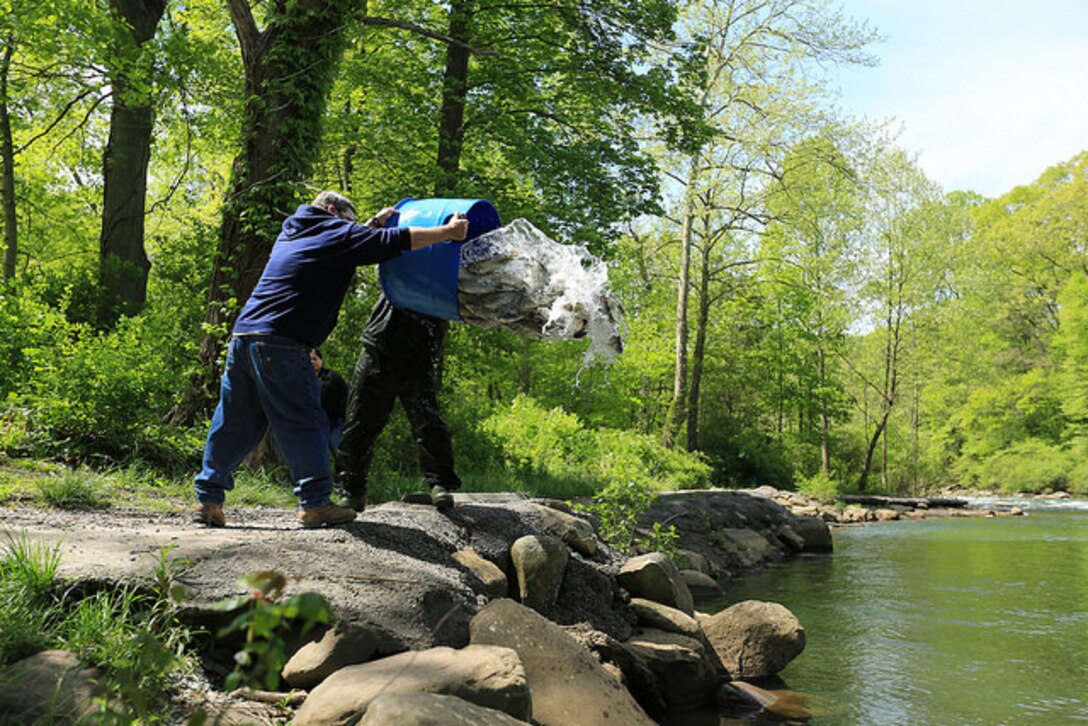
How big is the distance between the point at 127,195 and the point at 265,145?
5.47 metres

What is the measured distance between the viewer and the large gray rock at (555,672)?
3.96 m

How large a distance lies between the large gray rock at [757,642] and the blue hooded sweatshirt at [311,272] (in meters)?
4.18

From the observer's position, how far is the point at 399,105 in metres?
13.4

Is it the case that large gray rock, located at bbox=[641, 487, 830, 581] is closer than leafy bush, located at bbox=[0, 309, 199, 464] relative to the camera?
No

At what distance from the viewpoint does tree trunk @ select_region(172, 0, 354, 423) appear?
336 inches

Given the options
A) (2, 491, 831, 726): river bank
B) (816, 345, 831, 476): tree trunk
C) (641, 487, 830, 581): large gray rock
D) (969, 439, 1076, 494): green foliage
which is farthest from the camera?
(969, 439, 1076, 494): green foliage

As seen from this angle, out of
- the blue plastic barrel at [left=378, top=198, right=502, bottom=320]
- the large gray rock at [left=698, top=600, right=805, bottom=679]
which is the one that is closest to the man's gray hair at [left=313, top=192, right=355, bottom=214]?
the blue plastic barrel at [left=378, top=198, right=502, bottom=320]

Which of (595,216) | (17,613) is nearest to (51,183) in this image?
(595,216)

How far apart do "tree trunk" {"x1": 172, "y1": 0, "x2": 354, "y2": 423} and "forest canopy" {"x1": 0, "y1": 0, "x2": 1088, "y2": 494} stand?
3cm

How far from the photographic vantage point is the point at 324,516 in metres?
4.75

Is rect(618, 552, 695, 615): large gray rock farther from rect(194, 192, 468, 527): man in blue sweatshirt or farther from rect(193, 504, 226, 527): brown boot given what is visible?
rect(193, 504, 226, 527): brown boot

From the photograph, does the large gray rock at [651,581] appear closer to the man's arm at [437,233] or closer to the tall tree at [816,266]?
the man's arm at [437,233]

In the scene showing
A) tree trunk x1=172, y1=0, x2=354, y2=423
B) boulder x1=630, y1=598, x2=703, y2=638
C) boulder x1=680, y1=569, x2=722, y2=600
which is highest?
tree trunk x1=172, y1=0, x2=354, y2=423

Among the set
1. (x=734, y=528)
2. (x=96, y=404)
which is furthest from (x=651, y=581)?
(x=734, y=528)
